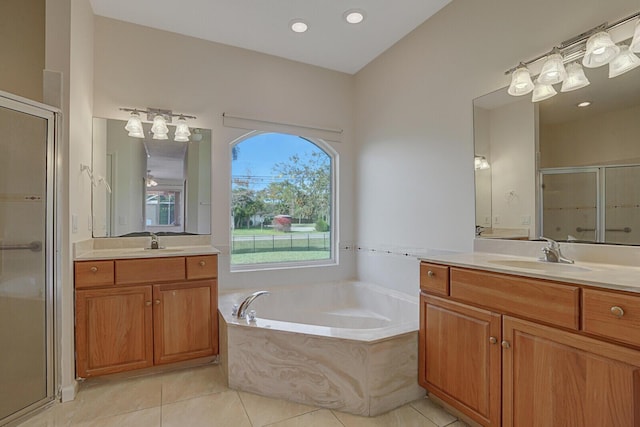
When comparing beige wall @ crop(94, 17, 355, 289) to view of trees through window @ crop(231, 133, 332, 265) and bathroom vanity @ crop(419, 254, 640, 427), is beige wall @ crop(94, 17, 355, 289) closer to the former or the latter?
view of trees through window @ crop(231, 133, 332, 265)

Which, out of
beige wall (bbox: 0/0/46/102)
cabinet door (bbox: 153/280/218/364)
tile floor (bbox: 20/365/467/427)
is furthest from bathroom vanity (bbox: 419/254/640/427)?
beige wall (bbox: 0/0/46/102)

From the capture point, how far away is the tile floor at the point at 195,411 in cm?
175

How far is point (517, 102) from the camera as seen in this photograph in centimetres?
197

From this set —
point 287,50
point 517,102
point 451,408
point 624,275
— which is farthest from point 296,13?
point 451,408

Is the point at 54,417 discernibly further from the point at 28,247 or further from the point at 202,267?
the point at 202,267

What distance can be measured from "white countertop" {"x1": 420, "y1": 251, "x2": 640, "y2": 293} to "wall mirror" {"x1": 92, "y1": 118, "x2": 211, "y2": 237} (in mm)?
2042

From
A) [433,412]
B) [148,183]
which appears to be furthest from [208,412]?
[148,183]

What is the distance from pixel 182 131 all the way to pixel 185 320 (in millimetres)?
1588

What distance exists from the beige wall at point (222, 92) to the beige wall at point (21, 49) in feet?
1.16

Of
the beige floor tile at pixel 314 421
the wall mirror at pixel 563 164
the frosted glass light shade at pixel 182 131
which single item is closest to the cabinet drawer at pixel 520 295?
the wall mirror at pixel 563 164

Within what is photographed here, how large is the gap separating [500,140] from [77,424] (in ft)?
10.0

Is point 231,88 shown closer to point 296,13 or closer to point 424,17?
point 296,13

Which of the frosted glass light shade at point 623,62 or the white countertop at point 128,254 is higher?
the frosted glass light shade at point 623,62

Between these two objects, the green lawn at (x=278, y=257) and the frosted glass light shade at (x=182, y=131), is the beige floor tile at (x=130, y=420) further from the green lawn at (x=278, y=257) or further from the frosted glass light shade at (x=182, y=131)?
the frosted glass light shade at (x=182, y=131)
